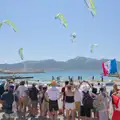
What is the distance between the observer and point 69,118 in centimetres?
1284

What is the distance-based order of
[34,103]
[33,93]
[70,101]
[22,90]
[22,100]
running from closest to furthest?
[70,101]
[33,93]
[34,103]
[22,90]
[22,100]

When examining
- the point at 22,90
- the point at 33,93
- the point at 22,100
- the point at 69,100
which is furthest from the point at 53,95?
the point at 22,100

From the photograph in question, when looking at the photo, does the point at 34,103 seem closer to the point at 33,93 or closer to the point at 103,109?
the point at 33,93

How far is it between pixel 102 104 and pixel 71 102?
1152 millimetres

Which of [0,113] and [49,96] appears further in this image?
[0,113]

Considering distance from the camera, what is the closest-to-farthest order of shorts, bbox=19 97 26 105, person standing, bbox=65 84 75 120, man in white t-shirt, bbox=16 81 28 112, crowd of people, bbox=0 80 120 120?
crowd of people, bbox=0 80 120 120 < person standing, bbox=65 84 75 120 < man in white t-shirt, bbox=16 81 28 112 < shorts, bbox=19 97 26 105

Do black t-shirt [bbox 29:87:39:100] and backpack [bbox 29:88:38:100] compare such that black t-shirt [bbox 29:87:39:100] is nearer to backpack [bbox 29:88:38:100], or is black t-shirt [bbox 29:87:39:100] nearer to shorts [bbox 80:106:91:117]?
backpack [bbox 29:88:38:100]

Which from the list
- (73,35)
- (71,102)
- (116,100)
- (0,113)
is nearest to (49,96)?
(71,102)

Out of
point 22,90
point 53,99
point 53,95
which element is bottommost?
point 53,99

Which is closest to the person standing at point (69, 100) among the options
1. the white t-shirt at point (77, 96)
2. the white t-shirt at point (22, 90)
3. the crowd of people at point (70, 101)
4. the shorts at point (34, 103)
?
the crowd of people at point (70, 101)

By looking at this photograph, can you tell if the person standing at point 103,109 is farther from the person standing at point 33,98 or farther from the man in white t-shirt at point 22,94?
the man in white t-shirt at point 22,94

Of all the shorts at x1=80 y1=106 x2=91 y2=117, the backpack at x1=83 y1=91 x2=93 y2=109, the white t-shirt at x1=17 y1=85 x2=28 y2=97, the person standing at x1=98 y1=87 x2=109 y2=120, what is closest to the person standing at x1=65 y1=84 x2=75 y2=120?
the shorts at x1=80 y1=106 x2=91 y2=117

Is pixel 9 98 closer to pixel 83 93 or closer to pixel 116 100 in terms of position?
pixel 83 93

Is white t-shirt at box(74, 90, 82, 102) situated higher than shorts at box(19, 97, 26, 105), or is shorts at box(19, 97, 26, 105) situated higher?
white t-shirt at box(74, 90, 82, 102)
